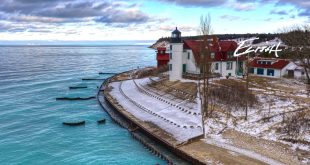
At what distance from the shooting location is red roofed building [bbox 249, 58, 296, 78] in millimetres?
→ 58406

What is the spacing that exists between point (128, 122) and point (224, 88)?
47.8ft

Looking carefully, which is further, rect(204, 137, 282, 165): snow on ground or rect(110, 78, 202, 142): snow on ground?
rect(110, 78, 202, 142): snow on ground

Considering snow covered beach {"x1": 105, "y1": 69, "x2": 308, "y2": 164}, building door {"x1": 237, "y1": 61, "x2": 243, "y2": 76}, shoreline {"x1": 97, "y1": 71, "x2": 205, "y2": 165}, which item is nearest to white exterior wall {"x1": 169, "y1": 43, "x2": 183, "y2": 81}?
snow covered beach {"x1": 105, "y1": 69, "x2": 308, "y2": 164}

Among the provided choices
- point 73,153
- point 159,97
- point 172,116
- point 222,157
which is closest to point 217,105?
point 172,116

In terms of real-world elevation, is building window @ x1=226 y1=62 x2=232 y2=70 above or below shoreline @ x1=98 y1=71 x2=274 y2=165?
above

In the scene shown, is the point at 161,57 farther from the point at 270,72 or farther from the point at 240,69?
the point at 270,72

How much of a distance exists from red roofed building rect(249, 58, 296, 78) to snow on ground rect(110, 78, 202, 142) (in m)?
21.9

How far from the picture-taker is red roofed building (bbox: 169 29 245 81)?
55.5m

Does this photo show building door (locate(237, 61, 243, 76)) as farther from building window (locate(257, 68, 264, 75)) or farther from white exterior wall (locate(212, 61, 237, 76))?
building window (locate(257, 68, 264, 75))

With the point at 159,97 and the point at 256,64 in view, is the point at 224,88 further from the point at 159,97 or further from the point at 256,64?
the point at 256,64

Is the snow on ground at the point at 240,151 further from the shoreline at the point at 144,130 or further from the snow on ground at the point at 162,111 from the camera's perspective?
the shoreline at the point at 144,130

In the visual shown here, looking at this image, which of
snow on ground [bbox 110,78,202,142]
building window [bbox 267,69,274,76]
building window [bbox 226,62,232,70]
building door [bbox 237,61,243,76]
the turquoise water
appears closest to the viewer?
the turquoise water

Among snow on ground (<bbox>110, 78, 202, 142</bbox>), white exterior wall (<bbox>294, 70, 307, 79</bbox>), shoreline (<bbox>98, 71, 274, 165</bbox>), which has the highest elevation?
white exterior wall (<bbox>294, 70, 307, 79</bbox>)

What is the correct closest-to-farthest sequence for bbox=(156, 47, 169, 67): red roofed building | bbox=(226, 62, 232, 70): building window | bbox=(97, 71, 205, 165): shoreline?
bbox=(97, 71, 205, 165): shoreline → bbox=(226, 62, 232, 70): building window → bbox=(156, 47, 169, 67): red roofed building
